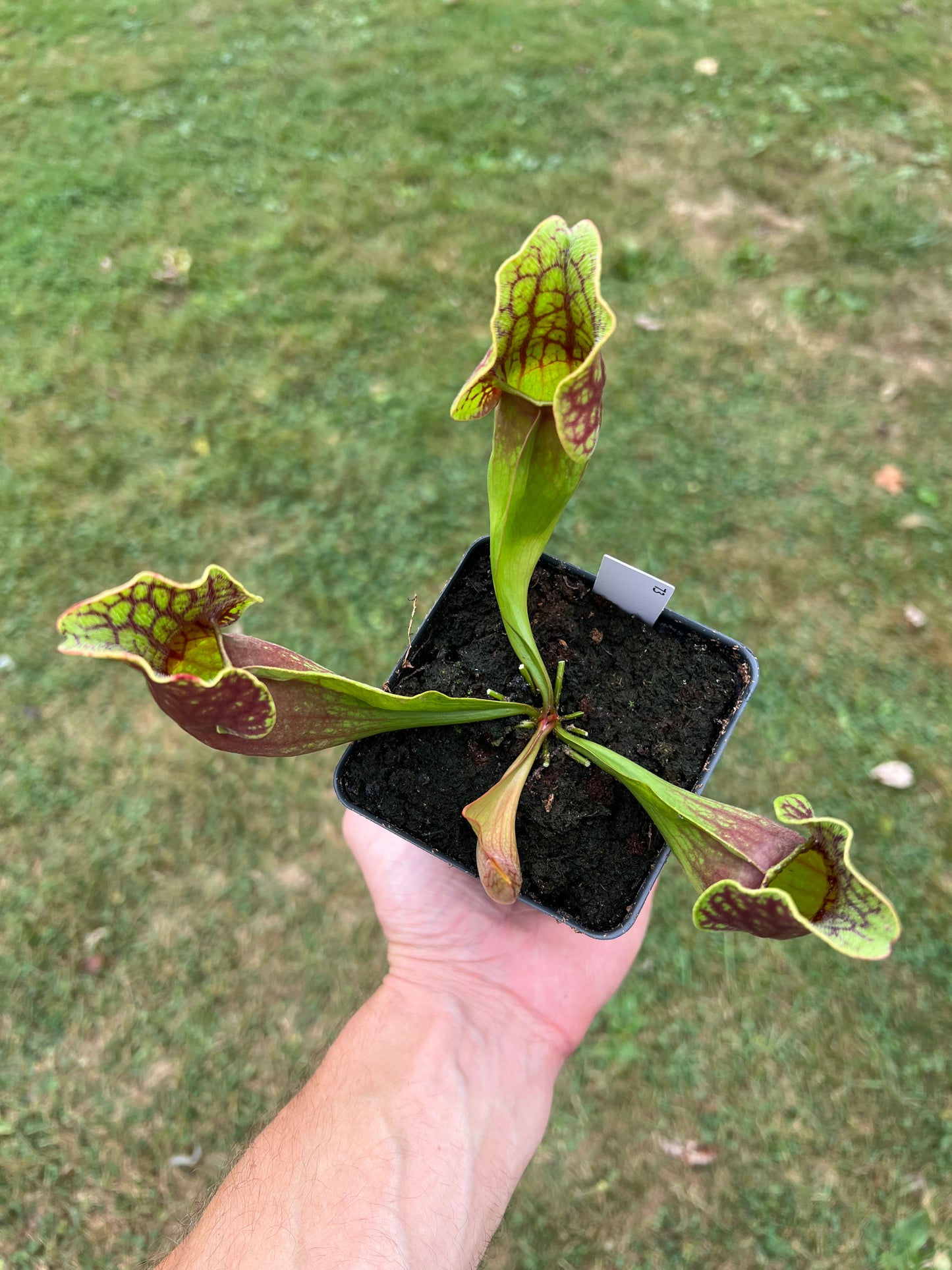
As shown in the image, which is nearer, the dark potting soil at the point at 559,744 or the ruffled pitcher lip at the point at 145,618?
the ruffled pitcher lip at the point at 145,618

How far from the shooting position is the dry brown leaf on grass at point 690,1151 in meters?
2.14

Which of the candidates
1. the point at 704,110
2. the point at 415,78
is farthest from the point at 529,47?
the point at 704,110

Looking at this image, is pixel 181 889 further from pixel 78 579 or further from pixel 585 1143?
pixel 585 1143

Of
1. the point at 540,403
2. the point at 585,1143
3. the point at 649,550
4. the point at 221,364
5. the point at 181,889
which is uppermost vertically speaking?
the point at 540,403

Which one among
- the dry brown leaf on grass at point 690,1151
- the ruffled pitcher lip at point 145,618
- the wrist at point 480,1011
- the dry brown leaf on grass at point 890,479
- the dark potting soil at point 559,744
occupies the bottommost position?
the dry brown leaf on grass at point 690,1151

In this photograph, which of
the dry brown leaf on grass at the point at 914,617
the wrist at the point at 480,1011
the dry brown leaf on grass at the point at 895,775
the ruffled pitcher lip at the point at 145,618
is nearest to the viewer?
the ruffled pitcher lip at the point at 145,618

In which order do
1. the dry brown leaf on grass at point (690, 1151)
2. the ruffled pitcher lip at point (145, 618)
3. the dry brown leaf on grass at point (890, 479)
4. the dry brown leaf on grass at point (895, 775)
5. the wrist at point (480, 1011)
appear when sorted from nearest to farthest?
the ruffled pitcher lip at point (145, 618) < the wrist at point (480, 1011) < the dry brown leaf on grass at point (690, 1151) < the dry brown leaf on grass at point (895, 775) < the dry brown leaf on grass at point (890, 479)

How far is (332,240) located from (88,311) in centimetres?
103

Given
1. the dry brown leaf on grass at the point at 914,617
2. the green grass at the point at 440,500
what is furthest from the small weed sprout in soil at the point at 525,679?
the dry brown leaf on grass at the point at 914,617

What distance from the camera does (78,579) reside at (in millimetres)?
2754

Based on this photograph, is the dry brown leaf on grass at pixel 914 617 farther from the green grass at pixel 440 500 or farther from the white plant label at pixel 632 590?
the white plant label at pixel 632 590

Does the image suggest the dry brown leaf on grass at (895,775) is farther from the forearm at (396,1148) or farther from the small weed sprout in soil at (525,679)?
the small weed sprout in soil at (525,679)

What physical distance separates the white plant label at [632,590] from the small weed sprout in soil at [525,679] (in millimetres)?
141

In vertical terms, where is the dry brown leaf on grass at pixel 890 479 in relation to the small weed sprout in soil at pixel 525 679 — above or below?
below
